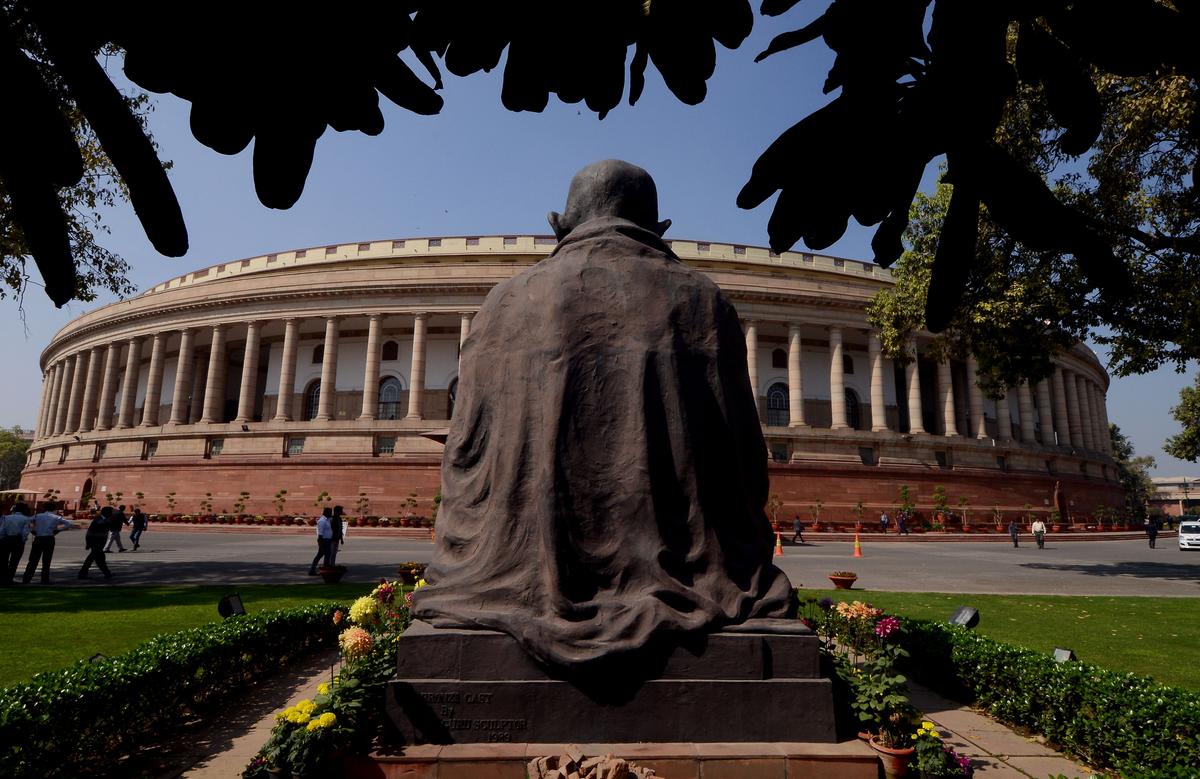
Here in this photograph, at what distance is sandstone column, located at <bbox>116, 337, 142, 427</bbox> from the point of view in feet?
140

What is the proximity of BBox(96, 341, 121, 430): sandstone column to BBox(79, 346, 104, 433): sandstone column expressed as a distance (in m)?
0.93

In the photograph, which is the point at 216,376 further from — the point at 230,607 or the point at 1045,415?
the point at 1045,415

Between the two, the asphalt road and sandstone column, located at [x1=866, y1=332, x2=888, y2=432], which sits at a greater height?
sandstone column, located at [x1=866, y1=332, x2=888, y2=432]

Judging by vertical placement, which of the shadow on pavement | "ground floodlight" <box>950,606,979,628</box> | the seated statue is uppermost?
the seated statue

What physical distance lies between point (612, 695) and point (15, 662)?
23.0 ft

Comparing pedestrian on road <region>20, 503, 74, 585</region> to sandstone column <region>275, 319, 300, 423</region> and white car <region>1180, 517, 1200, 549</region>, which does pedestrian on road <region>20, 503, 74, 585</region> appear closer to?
sandstone column <region>275, 319, 300, 423</region>

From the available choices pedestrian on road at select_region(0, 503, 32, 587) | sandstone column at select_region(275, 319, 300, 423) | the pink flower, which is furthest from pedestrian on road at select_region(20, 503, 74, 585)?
sandstone column at select_region(275, 319, 300, 423)

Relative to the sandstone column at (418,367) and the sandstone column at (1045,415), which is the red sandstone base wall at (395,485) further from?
the sandstone column at (1045,415)

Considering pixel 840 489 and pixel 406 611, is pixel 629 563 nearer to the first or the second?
pixel 406 611

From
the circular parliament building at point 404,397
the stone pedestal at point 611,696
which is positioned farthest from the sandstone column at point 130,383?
the stone pedestal at point 611,696

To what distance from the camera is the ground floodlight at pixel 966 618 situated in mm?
7656

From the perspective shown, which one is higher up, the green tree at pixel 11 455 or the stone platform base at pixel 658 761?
the green tree at pixel 11 455

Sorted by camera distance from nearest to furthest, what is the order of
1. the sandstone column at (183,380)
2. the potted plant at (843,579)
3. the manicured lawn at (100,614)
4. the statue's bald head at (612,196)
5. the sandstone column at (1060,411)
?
1. the statue's bald head at (612,196)
2. the manicured lawn at (100,614)
3. the potted plant at (843,579)
4. the sandstone column at (183,380)
5. the sandstone column at (1060,411)

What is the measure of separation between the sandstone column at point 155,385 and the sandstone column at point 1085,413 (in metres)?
63.5
